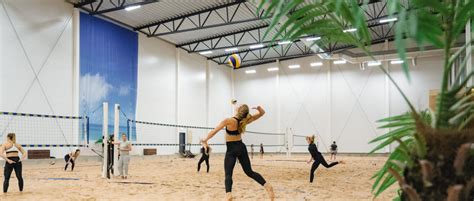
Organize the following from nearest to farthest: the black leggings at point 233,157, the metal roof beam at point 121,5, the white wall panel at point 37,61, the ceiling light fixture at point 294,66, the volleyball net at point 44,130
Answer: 1. the black leggings at point 233,157
2. the volleyball net at point 44,130
3. the white wall panel at point 37,61
4. the metal roof beam at point 121,5
5. the ceiling light fixture at point 294,66

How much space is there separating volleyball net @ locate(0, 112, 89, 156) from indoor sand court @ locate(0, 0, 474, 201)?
0.19 feet

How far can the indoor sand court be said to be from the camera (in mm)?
1507

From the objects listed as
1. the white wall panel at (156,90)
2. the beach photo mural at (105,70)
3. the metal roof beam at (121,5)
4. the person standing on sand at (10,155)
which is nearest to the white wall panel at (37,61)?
the beach photo mural at (105,70)

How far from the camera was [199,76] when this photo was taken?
3172 centimetres

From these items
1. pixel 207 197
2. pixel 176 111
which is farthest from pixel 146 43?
pixel 207 197

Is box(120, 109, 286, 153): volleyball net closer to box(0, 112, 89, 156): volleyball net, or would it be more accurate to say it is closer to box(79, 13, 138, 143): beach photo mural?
box(79, 13, 138, 143): beach photo mural

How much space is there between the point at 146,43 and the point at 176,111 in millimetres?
5276

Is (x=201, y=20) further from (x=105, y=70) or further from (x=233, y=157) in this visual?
(x=233, y=157)

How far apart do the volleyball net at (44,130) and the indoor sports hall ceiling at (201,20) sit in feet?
19.5

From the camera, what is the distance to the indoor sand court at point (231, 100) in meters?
1.51

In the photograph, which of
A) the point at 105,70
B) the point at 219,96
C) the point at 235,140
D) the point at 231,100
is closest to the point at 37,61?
the point at 105,70

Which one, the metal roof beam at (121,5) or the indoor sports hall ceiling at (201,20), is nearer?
the metal roof beam at (121,5)

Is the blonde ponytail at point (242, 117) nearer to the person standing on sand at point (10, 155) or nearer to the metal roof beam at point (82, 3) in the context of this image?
the person standing on sand at point (10, 155)

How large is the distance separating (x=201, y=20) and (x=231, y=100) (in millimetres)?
9462
